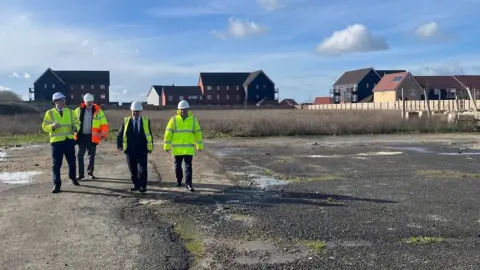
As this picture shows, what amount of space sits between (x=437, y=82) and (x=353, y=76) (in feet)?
63.9

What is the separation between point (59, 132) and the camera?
34.5 ft

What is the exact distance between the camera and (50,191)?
10.3 meters

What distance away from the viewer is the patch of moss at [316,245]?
6.11 meters

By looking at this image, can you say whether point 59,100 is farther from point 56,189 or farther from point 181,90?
point 181,90

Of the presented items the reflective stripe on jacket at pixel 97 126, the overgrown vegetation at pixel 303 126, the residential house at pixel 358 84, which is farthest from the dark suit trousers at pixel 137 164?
the residential house at pixel 358 84

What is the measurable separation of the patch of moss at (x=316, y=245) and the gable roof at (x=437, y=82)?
87.3 metres

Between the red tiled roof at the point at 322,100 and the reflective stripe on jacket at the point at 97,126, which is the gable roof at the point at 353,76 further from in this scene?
the reflective stripe on jacket at the point at 97,126

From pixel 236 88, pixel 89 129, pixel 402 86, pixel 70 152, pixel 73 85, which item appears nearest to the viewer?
pixel 70 152

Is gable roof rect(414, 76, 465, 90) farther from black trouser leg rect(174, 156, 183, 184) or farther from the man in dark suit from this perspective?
the man in dark suit

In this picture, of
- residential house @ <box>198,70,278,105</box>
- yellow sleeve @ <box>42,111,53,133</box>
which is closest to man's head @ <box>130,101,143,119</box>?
yellow sleeve @ <box>42,111,53,133</box>

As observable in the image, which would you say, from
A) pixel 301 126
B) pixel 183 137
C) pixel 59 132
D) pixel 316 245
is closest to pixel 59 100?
pixel 59 132

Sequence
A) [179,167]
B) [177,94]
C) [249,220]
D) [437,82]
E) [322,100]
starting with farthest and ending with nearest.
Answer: [322,100], [177,94], [437,82], [179,167], [249,220]

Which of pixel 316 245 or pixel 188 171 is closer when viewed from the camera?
pixel 316 245

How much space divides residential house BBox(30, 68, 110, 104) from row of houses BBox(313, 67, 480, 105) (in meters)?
49.9
